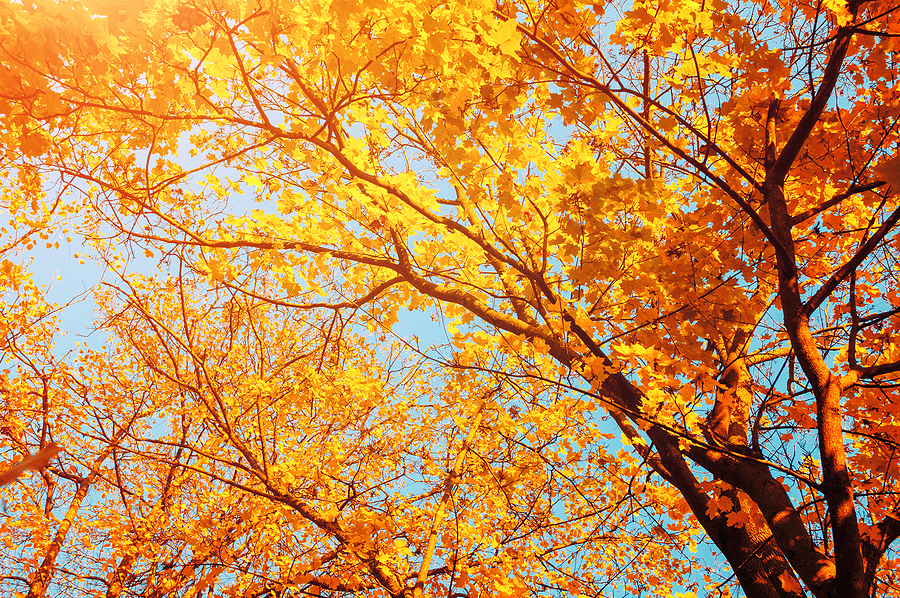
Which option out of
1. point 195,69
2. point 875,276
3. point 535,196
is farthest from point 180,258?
point 875,276

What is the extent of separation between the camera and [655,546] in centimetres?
502

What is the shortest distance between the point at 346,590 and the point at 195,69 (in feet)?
16.7

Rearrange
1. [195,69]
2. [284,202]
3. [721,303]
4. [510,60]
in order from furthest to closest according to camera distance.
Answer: [284,202] → [721,303] → [510,60] → [195,69]

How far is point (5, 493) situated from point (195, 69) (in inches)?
364

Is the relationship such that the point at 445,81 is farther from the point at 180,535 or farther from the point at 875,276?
the point at 180,535

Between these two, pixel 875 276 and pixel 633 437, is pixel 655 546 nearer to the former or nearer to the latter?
pixel 633 437

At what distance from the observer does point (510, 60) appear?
2.57 m

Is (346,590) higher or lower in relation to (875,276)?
lower

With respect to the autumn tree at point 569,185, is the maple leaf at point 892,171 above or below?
below

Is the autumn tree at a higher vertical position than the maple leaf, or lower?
higher

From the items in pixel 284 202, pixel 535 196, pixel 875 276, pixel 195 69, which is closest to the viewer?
pixel 195 69

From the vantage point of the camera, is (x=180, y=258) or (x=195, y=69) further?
(x=180, y=258)

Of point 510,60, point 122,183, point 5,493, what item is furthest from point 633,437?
point 5,493

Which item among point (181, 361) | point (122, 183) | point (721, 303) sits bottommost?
point (721, 303)
